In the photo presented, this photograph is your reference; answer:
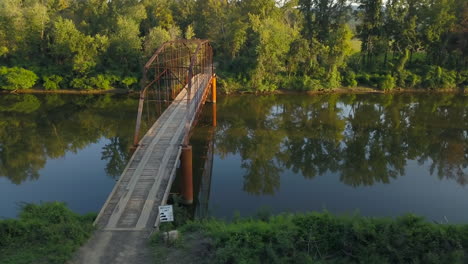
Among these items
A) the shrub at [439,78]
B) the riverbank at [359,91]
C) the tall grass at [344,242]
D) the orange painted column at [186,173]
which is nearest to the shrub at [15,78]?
the riverbank at [359,91]

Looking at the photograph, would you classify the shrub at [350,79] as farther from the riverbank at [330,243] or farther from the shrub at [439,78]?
the riverbank at [330,243]

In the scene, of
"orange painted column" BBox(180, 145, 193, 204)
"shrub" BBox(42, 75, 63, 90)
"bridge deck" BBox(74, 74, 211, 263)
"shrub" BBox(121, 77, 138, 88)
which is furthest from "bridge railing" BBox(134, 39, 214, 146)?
"shrub" BBox(42, 75, 63, 90)

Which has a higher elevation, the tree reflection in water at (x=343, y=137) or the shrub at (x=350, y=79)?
the shrub at (x=350, y=79)

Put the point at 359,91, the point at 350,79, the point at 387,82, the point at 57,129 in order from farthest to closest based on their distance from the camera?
the point at 350,79, the point at 359,91, the point at 387,82, the point at 57,129

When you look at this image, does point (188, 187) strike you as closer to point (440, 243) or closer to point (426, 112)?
point (440, 243)

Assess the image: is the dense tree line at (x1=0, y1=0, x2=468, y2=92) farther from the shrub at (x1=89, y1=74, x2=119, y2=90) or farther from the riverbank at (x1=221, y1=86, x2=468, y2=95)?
the riverbank at (x1=221, y1=86, x2=468, y2=95)

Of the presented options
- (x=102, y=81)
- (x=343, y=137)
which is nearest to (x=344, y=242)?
(x=343, y=137)

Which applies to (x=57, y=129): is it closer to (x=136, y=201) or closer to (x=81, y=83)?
(x=81, y=83)
